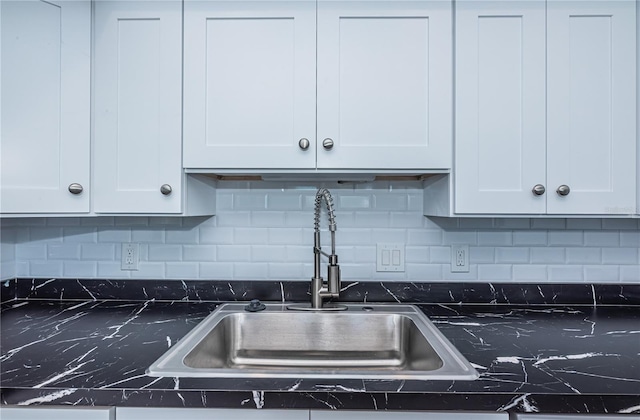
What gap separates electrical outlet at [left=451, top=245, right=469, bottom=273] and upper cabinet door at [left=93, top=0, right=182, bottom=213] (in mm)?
1087

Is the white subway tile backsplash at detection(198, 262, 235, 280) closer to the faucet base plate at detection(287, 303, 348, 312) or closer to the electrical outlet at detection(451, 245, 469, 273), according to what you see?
the faucet base plate at detection(287, 303, 348, 312)

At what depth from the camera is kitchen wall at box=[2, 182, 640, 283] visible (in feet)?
5.33

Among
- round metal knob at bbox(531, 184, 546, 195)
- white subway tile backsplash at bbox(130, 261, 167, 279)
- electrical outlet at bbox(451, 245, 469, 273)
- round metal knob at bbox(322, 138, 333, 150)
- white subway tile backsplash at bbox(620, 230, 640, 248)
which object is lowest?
white subway tile backsplash at bbox(130, 261, 167, 279)

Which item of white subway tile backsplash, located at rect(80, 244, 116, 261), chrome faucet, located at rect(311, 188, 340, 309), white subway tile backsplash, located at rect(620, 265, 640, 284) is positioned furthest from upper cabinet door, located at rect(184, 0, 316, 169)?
white subway tile backsplash, located at rect(620, 265, 640, 284)

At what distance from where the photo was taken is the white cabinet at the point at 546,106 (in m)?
1.32

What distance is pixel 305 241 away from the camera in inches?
64.9

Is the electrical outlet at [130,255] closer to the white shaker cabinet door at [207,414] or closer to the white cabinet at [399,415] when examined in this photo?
the white shaker cabinet door at [207,414]

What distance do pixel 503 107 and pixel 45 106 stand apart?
151 cm

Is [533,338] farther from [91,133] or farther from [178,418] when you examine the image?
[91,133]

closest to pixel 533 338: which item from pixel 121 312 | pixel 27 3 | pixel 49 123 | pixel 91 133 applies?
pixel 121 312

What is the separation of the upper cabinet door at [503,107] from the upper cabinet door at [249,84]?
0.51 metres

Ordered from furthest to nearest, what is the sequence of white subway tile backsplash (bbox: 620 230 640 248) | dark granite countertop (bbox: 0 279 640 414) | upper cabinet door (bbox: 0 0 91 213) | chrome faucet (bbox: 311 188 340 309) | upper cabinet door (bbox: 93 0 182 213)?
white subway tile backsplash (bbox: 620 230 640 248), chrome faucet (bbox: 311 188 340 309), upper cabinet door (bbox: 93 0 182 213), upper cabinet door (bbox: 0 0 91 213), dark granite countertop (bbox: 0 279 640 414)

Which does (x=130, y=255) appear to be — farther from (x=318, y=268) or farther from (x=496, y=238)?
(x=496, y=238)

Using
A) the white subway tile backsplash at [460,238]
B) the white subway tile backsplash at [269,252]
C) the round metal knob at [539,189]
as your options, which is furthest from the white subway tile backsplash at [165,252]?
the round metal knob at [539,189]
